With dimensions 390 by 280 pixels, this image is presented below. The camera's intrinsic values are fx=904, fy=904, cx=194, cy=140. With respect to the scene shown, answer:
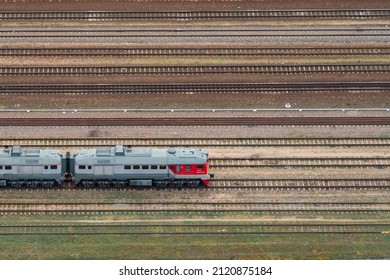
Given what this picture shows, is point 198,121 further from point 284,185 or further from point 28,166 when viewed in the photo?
point 28,166

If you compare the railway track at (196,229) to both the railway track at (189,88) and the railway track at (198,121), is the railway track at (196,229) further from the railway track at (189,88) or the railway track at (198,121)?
the railway track at (189,88)

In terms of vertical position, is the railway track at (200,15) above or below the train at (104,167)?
above

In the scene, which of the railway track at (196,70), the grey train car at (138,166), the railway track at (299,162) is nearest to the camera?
the grey train car at (138,166)

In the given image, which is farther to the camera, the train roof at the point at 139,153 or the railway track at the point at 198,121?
the railway track at the point at 198,121

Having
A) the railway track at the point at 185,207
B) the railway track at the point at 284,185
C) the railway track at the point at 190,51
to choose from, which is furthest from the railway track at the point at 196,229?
the railway track at the point at 190,51

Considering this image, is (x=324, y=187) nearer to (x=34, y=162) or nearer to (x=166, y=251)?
(x=166, y=251)

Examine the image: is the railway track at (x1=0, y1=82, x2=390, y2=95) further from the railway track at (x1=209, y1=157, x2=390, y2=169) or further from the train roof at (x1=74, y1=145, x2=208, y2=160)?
the train roof at (x1=74, y1=145, x2=208, y2=160)

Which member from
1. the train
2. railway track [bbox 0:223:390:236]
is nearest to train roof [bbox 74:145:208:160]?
the train

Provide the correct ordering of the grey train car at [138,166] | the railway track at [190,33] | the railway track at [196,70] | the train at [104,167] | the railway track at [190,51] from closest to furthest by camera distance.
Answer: the train at [104,167] → the grey train car at [138,166] → the railway track at [196,70] → the railway track at [190,51] → the railway track at [190,33]
